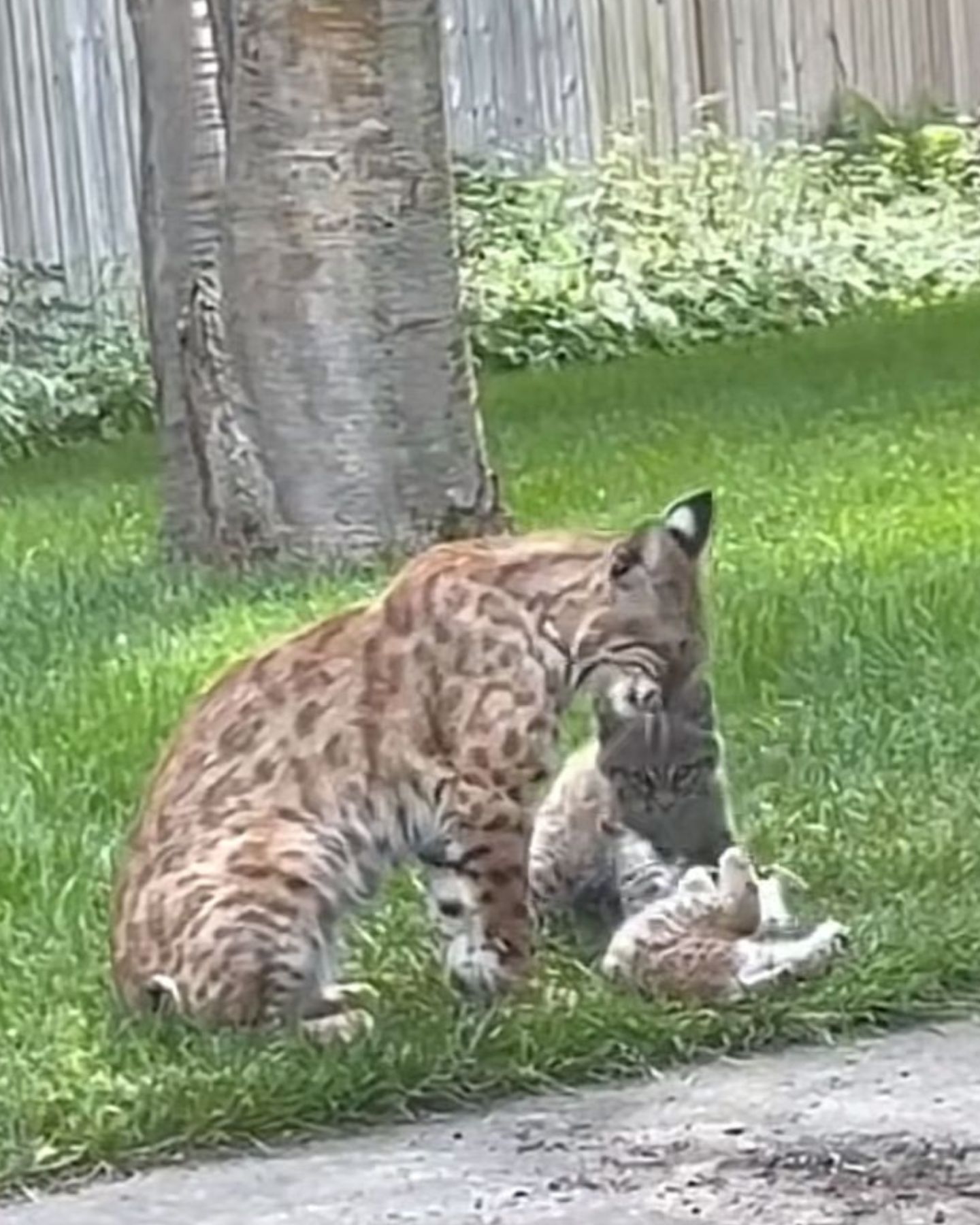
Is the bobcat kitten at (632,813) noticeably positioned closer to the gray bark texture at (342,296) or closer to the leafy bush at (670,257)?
the gray bark texture at (342,296)

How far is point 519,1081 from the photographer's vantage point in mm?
5031

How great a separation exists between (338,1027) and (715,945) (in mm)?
576

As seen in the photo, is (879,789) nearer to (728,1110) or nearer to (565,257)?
(728,1110)

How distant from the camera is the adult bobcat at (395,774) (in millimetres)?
5258

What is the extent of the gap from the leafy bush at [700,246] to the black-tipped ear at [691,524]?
13.1 m

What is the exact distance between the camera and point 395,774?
17.6 feet

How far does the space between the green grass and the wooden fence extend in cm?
487

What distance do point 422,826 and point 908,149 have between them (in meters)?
17.6

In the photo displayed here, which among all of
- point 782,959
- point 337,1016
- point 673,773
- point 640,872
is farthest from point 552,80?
point 337,1016

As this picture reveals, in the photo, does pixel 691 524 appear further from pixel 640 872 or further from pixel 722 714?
pixel 722 714

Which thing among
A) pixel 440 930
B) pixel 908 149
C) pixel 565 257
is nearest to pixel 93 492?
pixel 565 257

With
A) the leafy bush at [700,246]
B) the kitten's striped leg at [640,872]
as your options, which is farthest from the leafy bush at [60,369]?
the kitten's striped leg at [640,872]

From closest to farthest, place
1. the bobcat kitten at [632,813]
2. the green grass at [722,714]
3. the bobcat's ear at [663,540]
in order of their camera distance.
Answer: the green grass at [722,714], the bobcat's ear at [663,540], the bobcat kitten at [632,813]

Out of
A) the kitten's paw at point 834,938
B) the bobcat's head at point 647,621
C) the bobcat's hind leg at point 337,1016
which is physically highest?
the bobcat's head at point 647,621
